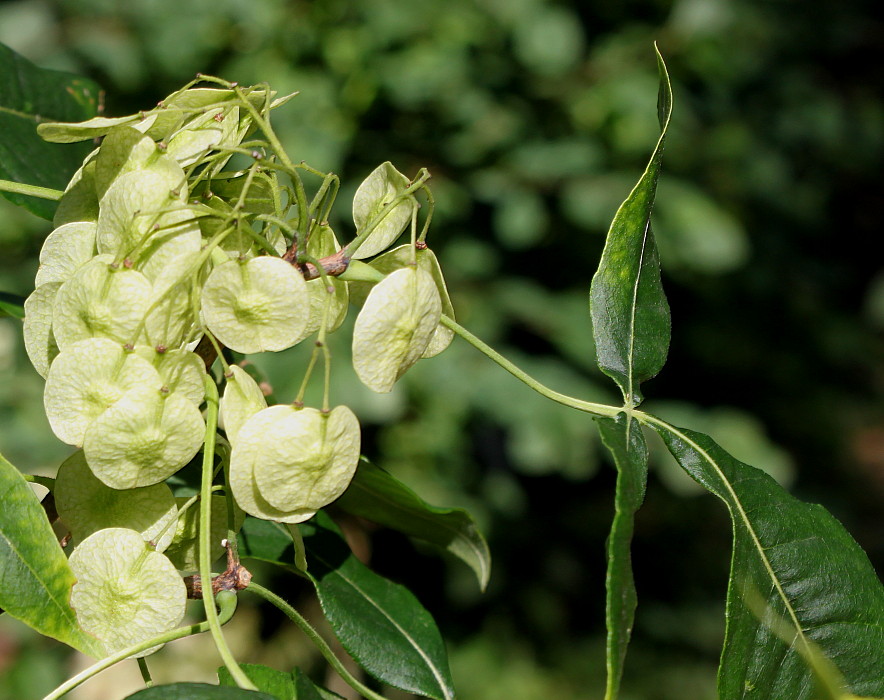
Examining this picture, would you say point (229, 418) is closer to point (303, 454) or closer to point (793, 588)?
point (303, 454)

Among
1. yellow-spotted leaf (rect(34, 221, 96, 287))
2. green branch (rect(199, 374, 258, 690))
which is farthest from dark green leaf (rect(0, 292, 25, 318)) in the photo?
green branch (rect(199, 374, 258, 690))

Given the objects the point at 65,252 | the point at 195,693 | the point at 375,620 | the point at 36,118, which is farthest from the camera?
the point at 36,118

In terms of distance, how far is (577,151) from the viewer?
187cm

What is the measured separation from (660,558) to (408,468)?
106 centimetres

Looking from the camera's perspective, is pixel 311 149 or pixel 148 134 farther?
pixel 311 149

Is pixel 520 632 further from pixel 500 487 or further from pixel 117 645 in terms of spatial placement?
pixel 117 645

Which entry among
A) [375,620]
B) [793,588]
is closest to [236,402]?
[375,620]

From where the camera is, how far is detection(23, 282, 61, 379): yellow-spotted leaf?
49 cm

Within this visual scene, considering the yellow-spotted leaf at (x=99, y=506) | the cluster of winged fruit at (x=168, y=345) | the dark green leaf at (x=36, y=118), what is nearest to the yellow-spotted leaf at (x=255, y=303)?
the cluster of winged fruit at (x=168, y=345)

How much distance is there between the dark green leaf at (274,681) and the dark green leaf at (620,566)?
16 cm

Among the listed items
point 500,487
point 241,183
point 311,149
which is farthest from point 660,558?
point 241,183

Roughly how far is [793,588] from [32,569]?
0.43 m

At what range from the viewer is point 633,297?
59 cm

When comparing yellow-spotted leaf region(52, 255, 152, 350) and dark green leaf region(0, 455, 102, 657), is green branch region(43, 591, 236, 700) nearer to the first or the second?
dark green leaf region(0, 455, 102, 657)
